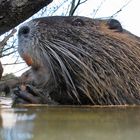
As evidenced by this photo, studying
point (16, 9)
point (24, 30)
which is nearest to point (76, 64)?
point (24, 30)

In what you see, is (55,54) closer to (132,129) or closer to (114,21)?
(114,21)

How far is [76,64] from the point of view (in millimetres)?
3305

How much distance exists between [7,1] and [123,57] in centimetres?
110

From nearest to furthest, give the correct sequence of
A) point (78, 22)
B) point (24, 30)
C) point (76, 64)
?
point (24, 30)
point (76, 64)
point (78, 22)

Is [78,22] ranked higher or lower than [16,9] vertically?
lower

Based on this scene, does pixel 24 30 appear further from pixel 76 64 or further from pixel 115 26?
pixel 115 26

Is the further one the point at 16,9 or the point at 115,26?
the point at 115,26

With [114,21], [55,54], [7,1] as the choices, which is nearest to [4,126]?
[7,1]

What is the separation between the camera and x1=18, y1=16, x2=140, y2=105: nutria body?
3.22 m

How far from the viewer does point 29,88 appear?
309 cm

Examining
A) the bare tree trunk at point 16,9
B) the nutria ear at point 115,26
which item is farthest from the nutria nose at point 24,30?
the nutria ear at point 115,26

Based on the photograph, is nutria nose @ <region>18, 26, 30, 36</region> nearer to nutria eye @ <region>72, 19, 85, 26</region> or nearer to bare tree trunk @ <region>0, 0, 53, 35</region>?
bare tree trunk @ <region>0, 0, 53, 35</region>

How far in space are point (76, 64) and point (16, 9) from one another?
68 centimetres

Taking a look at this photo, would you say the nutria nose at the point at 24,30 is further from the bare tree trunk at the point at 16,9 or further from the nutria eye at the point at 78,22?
the nutria eye at the point at 78,22
